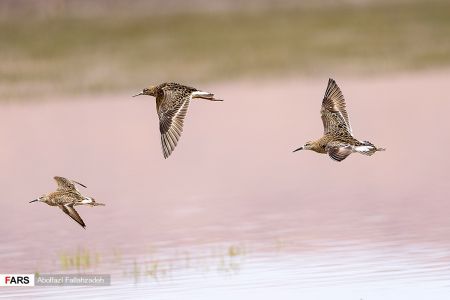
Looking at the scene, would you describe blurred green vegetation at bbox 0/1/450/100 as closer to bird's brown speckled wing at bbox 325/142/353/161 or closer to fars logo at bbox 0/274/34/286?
fars logo at bbox 0/274/34/286

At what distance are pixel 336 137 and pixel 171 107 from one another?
2.14 metres

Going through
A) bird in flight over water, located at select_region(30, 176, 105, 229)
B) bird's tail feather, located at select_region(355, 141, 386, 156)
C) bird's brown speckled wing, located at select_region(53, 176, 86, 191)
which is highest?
bird's brown speckled wing, located at select_region(53, 176, 86, 191)

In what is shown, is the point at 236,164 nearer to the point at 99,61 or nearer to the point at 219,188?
the point at 219,188

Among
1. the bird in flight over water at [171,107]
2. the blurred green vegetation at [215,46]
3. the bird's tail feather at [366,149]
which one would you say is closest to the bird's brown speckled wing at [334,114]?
the bird in flight over water at [171,107]

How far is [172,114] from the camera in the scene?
18859 mm

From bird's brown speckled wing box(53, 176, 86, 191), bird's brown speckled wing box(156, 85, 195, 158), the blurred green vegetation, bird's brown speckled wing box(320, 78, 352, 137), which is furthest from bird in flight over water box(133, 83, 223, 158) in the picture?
the blurred green vegetation

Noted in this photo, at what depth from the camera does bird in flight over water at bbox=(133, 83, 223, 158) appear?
733 inches

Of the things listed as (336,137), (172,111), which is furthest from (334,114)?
(172,111)

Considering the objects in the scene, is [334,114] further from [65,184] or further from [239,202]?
[239,202]

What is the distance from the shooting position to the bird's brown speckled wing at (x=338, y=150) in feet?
53.2

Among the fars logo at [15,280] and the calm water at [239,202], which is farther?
the fars logo at [15,280]

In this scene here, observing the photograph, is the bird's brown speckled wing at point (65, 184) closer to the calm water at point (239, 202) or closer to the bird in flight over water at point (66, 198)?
the bird in flight over water at point (66, 198)

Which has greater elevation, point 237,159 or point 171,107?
point 237,159

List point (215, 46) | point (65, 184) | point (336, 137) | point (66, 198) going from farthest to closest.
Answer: point (215, 46), point (65, 184), point (66, 198), point (336, 137)
